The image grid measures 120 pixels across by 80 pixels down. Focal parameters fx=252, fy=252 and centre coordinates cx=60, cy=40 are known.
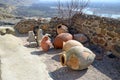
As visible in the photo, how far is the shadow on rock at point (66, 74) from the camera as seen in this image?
4.81 metres

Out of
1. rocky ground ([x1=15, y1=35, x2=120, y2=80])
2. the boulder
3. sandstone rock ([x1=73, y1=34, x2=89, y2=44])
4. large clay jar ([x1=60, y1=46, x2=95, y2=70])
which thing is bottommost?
the boulder

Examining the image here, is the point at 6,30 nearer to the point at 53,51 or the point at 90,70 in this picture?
the point at 53,51

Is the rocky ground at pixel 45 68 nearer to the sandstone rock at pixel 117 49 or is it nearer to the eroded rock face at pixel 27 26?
the sandstone rock at pixel 117 49

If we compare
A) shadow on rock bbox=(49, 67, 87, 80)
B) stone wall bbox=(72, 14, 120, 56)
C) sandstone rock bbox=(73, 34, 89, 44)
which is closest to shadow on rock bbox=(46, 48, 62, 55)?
sandstone rock bbox=(73, 34, 89, 44)

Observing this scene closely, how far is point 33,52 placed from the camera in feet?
22.1

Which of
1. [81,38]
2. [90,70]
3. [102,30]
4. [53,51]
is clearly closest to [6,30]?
[53,51]

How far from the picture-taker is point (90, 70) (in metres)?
5.12

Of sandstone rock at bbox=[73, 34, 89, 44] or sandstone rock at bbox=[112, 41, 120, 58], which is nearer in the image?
sandstone rock at bbox=[112, 41, 120, 58]

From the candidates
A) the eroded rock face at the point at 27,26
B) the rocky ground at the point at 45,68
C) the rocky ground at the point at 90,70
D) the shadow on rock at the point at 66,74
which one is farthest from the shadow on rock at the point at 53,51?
the eroded rock face at the point at 27,26

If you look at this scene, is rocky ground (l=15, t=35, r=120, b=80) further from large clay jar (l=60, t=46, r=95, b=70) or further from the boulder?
the boulder

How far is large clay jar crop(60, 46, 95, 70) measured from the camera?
4.89 m

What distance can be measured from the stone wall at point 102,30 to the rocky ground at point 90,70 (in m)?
0.39

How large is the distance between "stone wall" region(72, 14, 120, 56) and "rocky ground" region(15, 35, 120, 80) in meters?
0.39

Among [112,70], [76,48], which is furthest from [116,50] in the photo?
[76,48]
